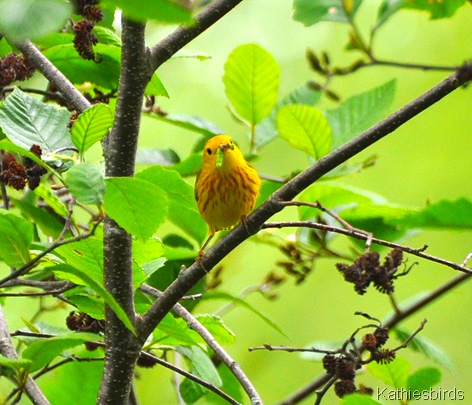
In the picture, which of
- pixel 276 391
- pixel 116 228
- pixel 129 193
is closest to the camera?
pixel 129 193

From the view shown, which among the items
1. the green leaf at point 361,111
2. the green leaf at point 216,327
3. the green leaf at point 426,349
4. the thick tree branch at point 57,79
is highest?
the green leaf at point 361,111

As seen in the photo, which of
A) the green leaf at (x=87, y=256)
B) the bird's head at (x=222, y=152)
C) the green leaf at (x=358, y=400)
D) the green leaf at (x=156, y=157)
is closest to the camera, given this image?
the green leaf at (x=358, y=400)

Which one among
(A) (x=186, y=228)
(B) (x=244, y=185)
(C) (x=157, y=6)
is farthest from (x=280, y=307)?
(C) (x=157, y=6)

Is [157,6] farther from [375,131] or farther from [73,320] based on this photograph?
[73,320]

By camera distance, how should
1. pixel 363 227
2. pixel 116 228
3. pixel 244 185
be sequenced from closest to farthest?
pixel 116 228 < pixel 363 227 < pixel 244 185

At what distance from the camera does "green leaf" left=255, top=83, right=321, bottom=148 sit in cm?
196

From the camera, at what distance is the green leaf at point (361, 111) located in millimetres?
1632

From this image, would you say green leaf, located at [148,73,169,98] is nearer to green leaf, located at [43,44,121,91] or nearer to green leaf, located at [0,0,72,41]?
green leaf, located at [43,44,121,91]

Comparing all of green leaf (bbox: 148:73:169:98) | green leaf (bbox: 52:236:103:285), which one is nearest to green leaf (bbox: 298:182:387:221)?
green leaf (bbox: 148:73:169:98)

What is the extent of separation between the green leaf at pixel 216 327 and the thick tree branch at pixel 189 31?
23.8 inches

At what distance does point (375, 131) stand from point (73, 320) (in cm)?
77

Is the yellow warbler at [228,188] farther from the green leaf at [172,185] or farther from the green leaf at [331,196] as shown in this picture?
the green leaf at [172,185]

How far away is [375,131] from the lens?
3.53ft

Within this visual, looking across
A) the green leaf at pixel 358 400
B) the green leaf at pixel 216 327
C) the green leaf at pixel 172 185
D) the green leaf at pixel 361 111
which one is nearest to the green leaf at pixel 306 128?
the green leaf at pixel 361 111
